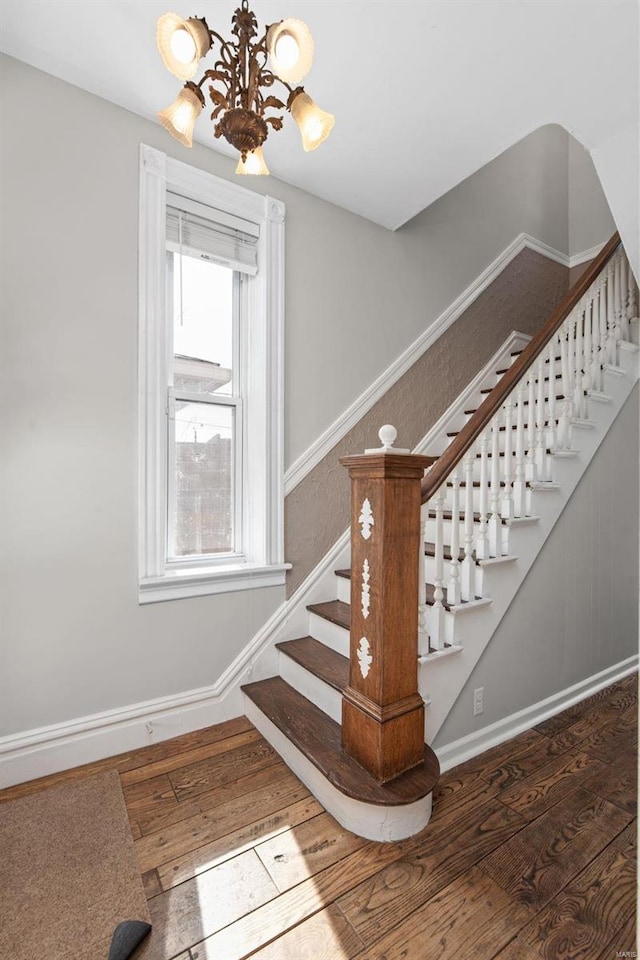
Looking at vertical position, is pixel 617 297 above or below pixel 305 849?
above

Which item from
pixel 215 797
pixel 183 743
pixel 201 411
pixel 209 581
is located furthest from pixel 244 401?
pixel 215 797

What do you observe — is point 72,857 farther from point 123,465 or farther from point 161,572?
point 123,465

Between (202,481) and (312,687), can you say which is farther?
(202,481)

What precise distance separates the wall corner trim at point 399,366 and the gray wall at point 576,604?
126 centimetres

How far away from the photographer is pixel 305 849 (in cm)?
144

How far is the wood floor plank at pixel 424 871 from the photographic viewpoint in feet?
4.01

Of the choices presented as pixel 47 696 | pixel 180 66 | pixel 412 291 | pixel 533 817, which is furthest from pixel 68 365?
pixel 533 817

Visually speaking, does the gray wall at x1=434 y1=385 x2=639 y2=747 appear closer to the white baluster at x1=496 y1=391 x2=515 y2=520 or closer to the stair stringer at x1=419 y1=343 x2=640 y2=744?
the stair stringer at x1=419 y1=343 x2=640 y2=744

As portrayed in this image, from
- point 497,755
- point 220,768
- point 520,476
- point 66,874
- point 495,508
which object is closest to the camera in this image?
point 66,874

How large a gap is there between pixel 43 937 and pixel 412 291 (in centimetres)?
337

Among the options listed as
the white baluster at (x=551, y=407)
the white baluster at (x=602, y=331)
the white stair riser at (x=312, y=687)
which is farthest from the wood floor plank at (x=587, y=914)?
the white baluster at (x=602, y=331)

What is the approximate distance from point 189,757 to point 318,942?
3.09 ft

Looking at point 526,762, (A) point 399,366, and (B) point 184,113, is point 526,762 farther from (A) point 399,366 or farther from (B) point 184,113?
(B) point 184,113

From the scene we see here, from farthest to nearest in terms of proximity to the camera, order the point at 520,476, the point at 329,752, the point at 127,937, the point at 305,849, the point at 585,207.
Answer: the point at 585,207
the point at 520,476
the point at 329,752
the point at 305,849
the point at 127,937
